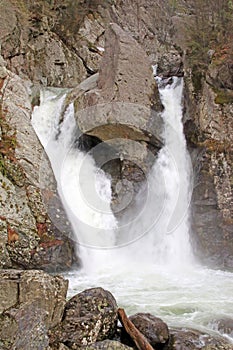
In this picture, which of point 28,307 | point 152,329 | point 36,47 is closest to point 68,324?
point 28,307

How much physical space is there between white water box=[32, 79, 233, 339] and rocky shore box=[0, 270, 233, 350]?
293 cm

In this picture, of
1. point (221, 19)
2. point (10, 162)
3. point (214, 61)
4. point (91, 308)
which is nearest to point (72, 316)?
point (91, 308)

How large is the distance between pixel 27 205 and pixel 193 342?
630 cm

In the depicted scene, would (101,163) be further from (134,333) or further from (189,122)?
(134,333)

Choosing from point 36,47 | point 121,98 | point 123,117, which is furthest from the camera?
point 36,47

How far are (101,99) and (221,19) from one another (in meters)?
6.33

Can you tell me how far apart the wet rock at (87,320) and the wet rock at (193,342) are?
0.97 meters

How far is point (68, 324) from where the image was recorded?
5723mm

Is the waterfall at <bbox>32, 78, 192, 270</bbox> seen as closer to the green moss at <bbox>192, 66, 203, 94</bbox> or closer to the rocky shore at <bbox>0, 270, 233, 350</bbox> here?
the green moss at <bbox>192, 66, 203, 94</bbox>

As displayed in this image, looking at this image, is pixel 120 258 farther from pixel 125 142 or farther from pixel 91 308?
pixel 91 308

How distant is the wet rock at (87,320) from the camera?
18.1 ft

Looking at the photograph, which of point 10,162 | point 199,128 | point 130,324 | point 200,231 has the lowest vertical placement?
point 130,324

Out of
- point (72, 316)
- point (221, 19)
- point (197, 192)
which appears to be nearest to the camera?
point (72, 316)

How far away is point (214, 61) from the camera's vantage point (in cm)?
1380
